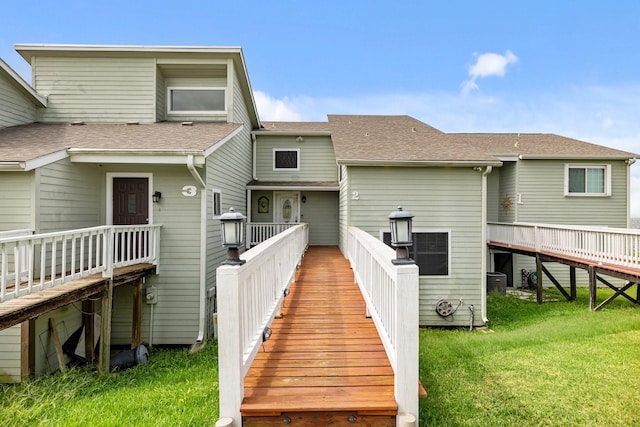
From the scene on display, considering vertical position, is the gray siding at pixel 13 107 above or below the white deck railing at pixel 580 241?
above

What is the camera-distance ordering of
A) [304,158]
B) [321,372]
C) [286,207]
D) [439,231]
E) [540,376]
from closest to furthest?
[321,372]
[540,376]
[439,231]
[286,207]
[304,158]

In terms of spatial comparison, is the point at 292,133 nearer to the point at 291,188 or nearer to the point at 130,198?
the point at 291,188

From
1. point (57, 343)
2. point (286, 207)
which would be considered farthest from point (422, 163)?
point (57, 343)

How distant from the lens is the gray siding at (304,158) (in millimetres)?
13047

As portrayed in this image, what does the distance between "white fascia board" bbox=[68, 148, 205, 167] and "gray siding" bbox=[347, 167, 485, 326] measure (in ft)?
13.7

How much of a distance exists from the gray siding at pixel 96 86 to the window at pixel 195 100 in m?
0.75

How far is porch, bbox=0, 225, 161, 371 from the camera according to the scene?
4387 millimetres

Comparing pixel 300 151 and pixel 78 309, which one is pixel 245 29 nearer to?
pixel 300 151

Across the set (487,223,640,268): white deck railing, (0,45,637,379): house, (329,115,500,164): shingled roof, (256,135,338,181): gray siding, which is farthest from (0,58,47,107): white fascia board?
(487,223,640,268): white deck railing

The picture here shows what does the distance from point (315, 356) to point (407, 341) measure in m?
1.13

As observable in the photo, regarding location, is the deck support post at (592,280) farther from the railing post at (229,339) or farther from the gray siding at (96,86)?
the gray siding at (96,86)

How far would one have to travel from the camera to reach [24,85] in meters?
8.77

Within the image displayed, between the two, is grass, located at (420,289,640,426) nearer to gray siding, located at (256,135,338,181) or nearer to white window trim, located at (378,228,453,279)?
white window trim, located at (378,228,453,279)

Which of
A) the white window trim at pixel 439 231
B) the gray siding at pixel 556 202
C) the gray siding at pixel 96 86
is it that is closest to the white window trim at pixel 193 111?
the gray siding at pixel 96 86
